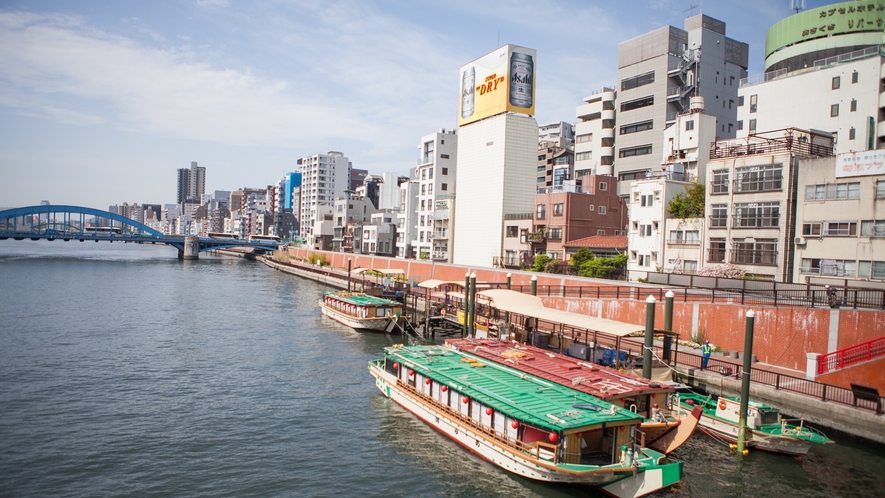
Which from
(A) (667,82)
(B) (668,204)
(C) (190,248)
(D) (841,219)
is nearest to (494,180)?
(A) (667,82)

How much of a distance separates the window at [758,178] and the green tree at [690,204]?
4.82m

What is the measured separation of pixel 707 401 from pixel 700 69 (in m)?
55.2

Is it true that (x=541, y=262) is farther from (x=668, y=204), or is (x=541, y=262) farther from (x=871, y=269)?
(x=871, y=269)

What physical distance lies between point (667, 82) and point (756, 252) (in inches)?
1308

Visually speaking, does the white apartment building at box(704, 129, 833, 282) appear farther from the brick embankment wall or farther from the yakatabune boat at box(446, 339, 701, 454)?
the yakatabune boat at box(446, 339, 701, 454)

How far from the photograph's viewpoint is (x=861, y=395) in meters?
21.7

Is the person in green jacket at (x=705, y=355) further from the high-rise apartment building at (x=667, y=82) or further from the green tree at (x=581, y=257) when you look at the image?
the high-rise apartment building at (x=667, y=82)

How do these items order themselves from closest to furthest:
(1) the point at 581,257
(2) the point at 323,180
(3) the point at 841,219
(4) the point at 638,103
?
1. (3) the point at 841,219
2. (1) the point at 581,257
3. (4) the point at 638,103
4. (2) the point at 323,180

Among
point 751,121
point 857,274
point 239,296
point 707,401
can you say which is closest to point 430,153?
point 239,296

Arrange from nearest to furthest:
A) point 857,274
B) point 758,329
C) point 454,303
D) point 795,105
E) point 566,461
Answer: point 566,461 < point 758,329 < point 857,274 < point 454,303 < point 795,105

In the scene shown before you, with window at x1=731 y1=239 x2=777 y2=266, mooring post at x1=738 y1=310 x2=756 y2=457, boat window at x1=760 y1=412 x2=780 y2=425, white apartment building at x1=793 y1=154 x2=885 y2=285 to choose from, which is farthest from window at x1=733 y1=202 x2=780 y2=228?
boat window at x1=760 y1=412 x2=780 y2=425

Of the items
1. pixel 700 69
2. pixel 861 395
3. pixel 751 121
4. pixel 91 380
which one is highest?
pixel 700 69

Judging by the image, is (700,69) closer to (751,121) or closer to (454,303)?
(751,121)

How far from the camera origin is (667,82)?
67500 millimetres
